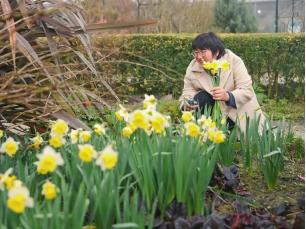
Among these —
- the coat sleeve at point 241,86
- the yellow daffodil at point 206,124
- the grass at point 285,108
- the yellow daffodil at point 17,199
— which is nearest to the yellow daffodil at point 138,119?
the yellow daffodil at point 206,124

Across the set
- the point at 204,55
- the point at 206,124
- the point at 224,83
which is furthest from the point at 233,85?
the point at 206,124

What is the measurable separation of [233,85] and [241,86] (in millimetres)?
94

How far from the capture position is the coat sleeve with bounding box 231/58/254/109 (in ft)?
11.8

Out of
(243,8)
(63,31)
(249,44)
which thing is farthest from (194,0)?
(63,31)

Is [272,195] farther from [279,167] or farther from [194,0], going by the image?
[194,0]

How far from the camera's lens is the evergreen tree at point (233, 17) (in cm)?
1800

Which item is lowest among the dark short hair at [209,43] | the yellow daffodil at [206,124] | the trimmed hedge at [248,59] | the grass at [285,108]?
the grass at [285,108]

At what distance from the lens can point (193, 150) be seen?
1904 mm

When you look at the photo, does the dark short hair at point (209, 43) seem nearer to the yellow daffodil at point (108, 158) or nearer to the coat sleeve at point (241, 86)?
the coat sleeve at point (241, 86)

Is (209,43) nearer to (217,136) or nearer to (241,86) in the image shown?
(241,86)

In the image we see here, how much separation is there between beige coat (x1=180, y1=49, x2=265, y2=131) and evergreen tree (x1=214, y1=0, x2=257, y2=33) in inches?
556

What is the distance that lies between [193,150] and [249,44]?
716 cm

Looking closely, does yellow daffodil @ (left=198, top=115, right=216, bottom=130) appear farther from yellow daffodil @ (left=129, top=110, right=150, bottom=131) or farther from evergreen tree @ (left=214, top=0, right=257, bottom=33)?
evergreen tree @ (left=214, top=0, right=257, bottom=33)

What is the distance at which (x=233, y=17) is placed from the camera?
18422 millimetres
